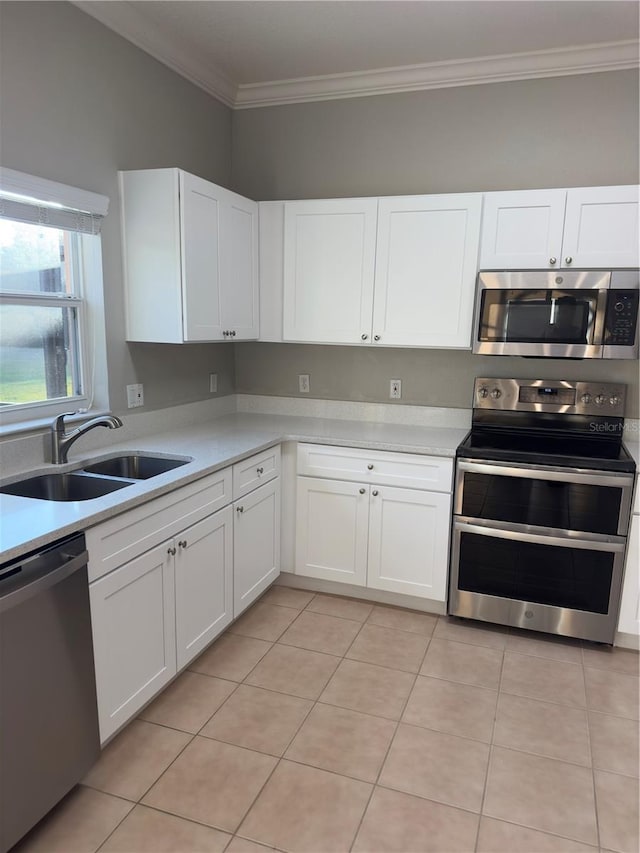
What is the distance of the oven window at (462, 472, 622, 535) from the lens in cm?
252

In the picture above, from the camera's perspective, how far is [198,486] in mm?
2271

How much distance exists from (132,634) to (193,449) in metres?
0.88

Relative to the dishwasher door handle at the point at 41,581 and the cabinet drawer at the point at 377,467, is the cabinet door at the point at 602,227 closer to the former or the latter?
the cabinet drawer at the point at 377,467

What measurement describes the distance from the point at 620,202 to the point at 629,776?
230 centimetres

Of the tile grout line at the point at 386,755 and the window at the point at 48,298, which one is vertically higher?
the window at the point at 48,298

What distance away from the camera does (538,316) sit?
2.68 meters

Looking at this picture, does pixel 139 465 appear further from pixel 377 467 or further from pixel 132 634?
pixel 377 467

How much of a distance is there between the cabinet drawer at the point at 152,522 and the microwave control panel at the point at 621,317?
1.82 meters

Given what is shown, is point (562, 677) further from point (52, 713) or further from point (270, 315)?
point (270, 315)

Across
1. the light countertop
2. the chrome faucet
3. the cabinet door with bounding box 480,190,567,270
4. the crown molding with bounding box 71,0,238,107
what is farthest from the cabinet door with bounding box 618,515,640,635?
the crown molding with bounding box 71,0,238,107

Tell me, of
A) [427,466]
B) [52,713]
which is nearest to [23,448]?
[52,713]

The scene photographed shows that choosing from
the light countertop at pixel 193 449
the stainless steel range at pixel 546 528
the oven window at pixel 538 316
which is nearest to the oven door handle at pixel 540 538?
the stainless steel range at pixel 546 528

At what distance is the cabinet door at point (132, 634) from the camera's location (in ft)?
5.99

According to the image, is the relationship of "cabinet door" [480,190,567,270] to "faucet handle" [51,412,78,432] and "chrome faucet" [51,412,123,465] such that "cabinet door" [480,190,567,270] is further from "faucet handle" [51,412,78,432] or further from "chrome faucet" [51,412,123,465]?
"faucet handle" [51,412,78,432]
